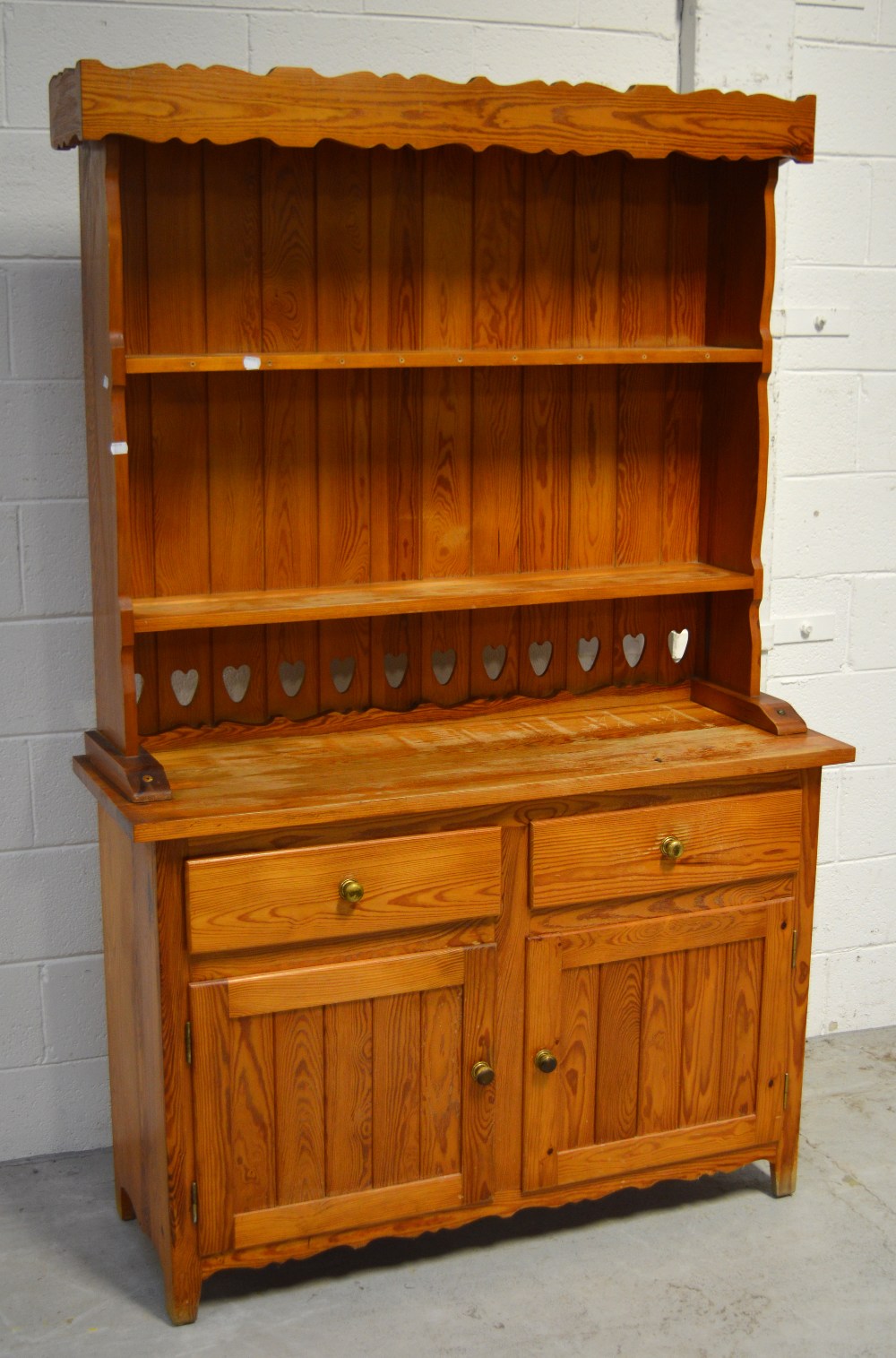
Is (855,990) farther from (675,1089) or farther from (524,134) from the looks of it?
(524,134)

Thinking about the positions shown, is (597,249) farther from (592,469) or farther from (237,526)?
(237,526)

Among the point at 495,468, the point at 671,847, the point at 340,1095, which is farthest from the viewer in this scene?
the point at 495,468

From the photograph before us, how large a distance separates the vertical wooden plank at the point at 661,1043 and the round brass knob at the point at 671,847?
179mm

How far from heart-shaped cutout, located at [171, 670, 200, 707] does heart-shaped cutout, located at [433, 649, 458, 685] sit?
44 centimetres

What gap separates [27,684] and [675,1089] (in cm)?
136

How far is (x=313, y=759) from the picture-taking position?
2.53 metres

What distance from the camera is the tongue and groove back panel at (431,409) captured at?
251 centimetres

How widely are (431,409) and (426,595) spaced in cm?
36

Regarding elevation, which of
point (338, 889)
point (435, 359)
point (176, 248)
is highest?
point (176, 248)

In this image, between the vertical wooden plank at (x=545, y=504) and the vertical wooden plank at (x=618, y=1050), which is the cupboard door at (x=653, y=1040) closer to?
A: the vertical wooden plank at (x=618, y=1050)

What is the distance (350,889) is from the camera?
2.33 metres

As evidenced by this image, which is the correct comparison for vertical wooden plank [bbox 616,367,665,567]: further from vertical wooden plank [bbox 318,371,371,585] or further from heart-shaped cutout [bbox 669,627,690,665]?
vertical wooden plank [bbox 318,371,371,585]

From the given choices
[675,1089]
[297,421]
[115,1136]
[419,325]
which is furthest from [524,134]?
[115,1136]

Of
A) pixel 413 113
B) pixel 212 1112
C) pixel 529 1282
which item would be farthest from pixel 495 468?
pixel 529 1282
